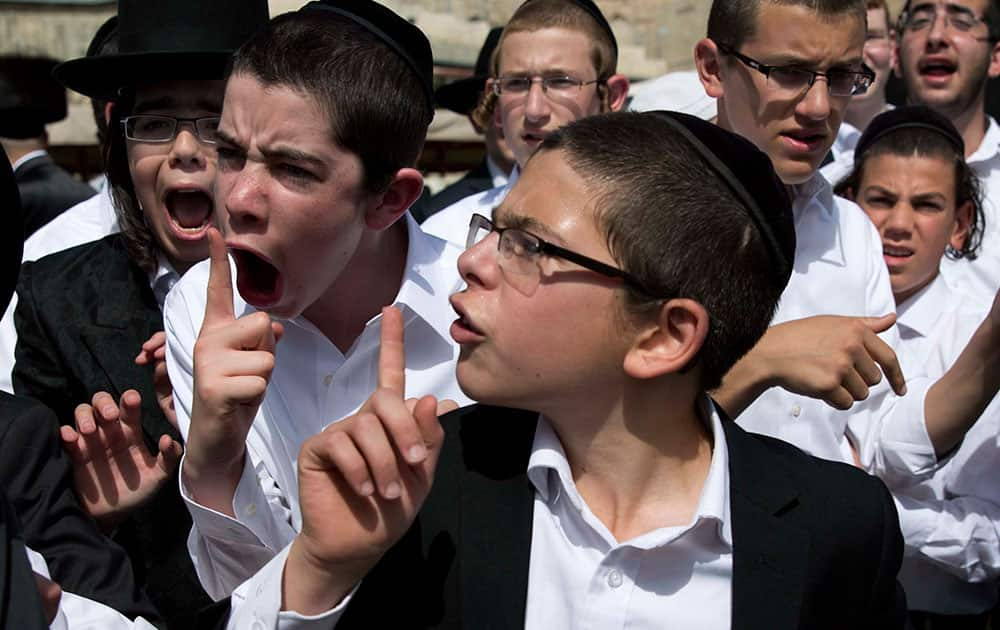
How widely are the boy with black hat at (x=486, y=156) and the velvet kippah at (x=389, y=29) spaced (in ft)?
8.10

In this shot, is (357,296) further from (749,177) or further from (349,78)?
(749,177)

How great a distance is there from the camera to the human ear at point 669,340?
7.00 ft

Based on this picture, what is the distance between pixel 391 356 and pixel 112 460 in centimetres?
117

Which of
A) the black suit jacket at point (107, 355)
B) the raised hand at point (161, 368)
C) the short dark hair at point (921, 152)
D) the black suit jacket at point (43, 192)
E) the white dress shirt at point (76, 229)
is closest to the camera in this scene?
the raised hand at point (161, 368)

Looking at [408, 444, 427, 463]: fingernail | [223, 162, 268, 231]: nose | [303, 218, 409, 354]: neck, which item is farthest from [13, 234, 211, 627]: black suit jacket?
[408, 444, 427, 463]: fingernail

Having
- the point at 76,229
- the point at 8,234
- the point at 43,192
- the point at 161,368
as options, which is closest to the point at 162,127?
the point at 161,368

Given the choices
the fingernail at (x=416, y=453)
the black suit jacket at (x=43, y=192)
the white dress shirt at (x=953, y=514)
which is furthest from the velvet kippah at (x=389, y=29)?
the black suit jacket at (x=43, y=192)

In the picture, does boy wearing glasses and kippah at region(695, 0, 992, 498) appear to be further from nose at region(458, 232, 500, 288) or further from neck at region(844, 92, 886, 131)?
neck at region(844, 92, 886, 131)

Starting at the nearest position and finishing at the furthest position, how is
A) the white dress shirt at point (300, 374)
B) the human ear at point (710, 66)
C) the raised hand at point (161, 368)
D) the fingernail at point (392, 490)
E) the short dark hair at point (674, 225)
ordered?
the fingernail at point (392, 490) → the short dark hair at point (674, 225) → the white dress shirt at point (300, 374) → the raised hand at point (161, 368) → the human ear at point (710, 66)

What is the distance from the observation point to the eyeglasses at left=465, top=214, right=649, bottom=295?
6.90 feet

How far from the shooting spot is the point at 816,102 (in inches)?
129

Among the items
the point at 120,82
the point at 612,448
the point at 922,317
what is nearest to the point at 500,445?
the point at 612,448

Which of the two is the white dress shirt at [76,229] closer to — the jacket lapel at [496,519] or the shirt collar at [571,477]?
the jacket lapel at [496,519]

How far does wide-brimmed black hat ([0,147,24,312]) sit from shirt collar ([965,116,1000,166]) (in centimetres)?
412
